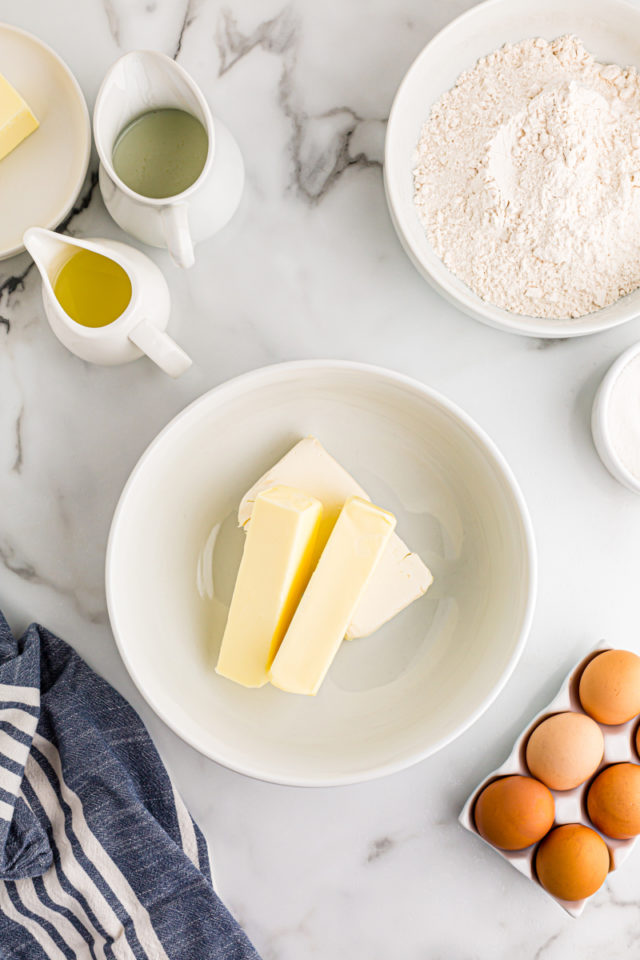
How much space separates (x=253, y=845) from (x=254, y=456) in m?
0.49

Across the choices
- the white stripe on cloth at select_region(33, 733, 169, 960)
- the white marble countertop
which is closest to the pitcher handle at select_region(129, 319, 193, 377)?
the white marble countertop

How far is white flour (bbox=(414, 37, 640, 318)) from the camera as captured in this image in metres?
0.73

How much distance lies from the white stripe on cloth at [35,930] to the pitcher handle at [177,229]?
76cm

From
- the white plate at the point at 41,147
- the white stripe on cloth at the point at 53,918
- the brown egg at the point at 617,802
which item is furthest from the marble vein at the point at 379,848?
the white plate at the point at 41,147

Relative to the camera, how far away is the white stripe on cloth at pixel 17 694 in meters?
0.78

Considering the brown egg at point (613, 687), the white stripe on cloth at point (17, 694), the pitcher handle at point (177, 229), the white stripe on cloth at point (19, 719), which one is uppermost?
the pitcher handle at point (177, 229)

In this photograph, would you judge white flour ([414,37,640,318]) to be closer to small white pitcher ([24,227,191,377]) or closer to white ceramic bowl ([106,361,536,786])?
white ceramic bowl ([106,361,536,786])

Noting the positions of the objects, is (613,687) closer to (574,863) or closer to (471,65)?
(574,863)

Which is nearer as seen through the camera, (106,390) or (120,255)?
(120,255)

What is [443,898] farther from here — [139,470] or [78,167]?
[78,167]

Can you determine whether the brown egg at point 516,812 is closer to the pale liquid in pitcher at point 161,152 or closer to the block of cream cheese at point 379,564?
the block of cream cheese at point 379,564

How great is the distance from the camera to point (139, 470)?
70cm

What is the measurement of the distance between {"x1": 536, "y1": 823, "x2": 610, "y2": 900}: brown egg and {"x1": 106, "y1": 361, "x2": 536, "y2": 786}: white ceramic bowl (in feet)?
0.73

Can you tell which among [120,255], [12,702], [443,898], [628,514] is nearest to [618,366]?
[628,514]
